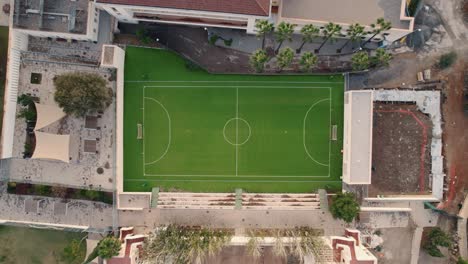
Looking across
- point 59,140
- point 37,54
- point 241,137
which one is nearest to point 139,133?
point 59,140

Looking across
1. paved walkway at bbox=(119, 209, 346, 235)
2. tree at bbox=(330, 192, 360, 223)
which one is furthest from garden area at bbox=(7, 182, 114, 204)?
tree at bbox=(330, 192, 360, 223)

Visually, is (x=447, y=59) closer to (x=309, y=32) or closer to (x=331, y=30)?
(x=331, y=30)

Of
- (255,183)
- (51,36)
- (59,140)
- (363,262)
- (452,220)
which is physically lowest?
(363,262)

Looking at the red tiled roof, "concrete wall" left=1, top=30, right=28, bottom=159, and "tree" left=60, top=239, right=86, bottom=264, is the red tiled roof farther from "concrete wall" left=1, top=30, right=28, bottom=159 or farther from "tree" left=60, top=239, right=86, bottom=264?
"tree" left=60, top=239, right=86, bottom=264

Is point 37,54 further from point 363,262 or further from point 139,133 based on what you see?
point 363,262

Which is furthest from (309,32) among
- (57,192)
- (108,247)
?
(57,192)

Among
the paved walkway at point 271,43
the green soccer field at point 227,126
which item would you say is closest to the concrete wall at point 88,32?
the green soccer field at point 227,126

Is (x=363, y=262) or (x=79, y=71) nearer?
(x=363, y=262)

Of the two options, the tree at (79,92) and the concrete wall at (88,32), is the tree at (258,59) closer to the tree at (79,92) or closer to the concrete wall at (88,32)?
the tree at (79,92)
